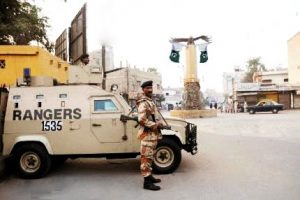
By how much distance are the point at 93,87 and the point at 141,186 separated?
2.46 meters

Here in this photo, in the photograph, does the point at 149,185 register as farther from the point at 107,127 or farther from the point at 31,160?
the point at 31,160

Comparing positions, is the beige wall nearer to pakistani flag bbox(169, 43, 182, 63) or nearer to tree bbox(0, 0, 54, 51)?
pakistani flag bbox(169, 43, 182, 63)

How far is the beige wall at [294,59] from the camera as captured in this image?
5553 cm

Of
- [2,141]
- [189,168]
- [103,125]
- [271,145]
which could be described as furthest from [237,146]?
A: [2,141]

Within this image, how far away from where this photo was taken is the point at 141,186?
7238 mm

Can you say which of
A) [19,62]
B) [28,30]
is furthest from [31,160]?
[28,30]

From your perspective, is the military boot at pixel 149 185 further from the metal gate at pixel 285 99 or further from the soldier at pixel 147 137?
the metal gate at pixel 285 99

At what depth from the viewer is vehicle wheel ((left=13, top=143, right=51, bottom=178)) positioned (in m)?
8.07

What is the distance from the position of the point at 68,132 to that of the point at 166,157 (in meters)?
2.10

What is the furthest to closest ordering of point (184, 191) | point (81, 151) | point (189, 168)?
point (189, 168) → point (81, 151) → point (184, 191)

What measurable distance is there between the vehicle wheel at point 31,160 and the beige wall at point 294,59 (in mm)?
50887

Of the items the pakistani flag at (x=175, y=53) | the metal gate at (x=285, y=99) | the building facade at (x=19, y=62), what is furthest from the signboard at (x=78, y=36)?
the metal gate at (x=285, y=99)

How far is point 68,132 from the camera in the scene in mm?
8180

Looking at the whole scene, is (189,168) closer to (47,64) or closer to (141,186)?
(141,186)
